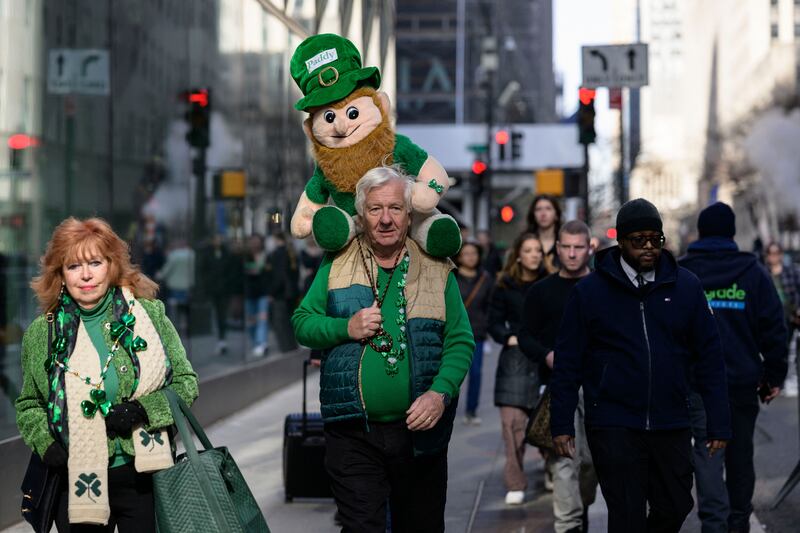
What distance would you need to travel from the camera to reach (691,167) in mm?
134500

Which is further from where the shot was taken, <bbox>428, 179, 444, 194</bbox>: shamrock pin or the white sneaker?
the white sneaker

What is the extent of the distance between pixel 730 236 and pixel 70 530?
4214 millimetres

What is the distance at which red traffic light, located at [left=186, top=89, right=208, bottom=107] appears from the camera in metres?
13.5

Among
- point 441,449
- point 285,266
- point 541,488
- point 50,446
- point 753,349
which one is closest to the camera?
point 50,446

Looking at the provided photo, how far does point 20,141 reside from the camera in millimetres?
9656

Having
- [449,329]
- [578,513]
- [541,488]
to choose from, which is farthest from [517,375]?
[449,329]

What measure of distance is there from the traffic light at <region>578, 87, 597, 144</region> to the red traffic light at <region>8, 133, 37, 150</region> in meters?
8.86

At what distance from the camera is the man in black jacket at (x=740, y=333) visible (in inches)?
299

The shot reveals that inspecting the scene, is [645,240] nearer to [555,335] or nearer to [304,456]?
[555,335]

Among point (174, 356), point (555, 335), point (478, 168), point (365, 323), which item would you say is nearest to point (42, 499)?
point (174, 356)

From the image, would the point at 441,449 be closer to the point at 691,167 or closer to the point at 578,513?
the point at 578,513

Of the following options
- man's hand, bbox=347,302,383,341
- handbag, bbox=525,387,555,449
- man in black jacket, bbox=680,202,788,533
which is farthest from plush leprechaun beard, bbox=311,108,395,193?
man in black jacket, bbox=680,202,788,533

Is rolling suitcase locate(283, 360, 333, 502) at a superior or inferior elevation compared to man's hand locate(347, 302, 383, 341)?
inferior

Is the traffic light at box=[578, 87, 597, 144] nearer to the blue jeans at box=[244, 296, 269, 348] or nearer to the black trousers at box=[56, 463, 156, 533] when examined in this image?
the blue jeans at box=[244, 296, 269, 348]
